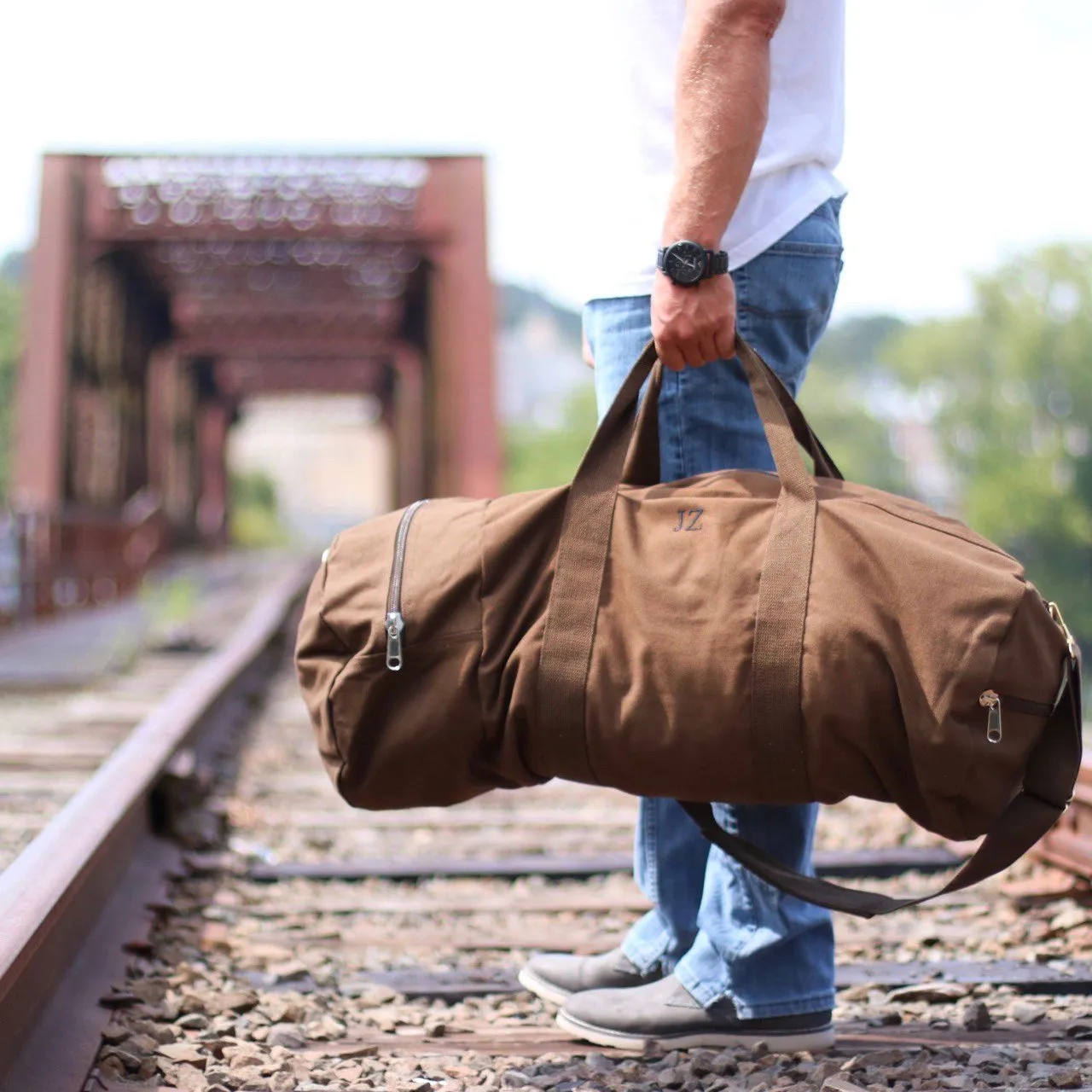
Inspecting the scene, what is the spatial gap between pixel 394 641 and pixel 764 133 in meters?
0.93

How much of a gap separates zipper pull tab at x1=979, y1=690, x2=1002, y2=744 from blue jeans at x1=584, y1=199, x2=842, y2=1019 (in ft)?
1.60

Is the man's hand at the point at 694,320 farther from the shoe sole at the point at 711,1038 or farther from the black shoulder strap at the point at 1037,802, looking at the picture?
the shoe sole at the point at 711,1038

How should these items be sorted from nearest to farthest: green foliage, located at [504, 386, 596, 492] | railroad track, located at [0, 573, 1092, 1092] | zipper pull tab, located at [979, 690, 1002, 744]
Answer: zipper pull tab, located at [979, 690, 1002, 744]
railroad track, located at [0, 573, 1092, 1092]
green foliage, located at [504, 386, 596, 492]

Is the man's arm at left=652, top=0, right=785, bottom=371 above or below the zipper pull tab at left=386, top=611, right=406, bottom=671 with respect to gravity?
above

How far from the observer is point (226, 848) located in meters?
3.35

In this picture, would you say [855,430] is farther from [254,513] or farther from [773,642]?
[773,642]

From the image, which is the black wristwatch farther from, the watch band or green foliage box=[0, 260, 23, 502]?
green foliage box=[0, 260, 23, 502]

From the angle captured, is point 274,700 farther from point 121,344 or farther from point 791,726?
point 121,344

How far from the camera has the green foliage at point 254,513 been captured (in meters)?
46.0

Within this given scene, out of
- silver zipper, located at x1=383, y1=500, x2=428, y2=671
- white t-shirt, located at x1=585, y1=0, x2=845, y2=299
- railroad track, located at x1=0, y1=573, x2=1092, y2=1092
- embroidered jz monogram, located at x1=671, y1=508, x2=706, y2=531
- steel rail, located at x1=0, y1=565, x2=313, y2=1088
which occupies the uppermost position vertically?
white t-shirt, located at x1=585, y1=0, x2=845, y2=299

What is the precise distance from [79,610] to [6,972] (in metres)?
11.0

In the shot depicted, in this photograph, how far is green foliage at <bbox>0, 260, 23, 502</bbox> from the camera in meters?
51.5

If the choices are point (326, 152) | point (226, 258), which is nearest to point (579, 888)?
point (326, 152)

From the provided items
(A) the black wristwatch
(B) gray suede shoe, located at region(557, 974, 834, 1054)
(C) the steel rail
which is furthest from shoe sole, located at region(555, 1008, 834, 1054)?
(A) the black wristwatch
